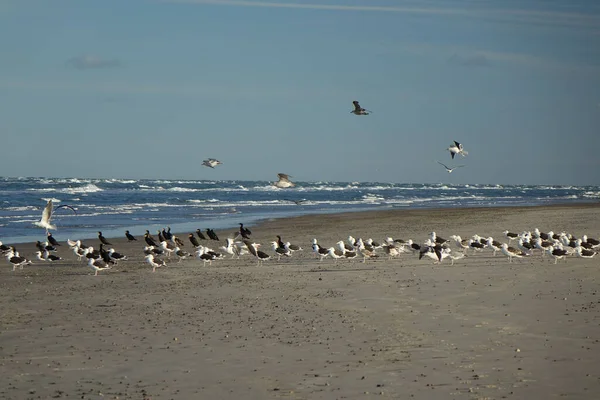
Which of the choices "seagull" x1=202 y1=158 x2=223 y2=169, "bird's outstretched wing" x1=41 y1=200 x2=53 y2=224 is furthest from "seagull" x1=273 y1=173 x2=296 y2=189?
"bird's outstretched wing" x1=41 y1=200 x2=53 y2=224

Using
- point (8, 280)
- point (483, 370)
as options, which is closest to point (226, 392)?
point (483, 370)

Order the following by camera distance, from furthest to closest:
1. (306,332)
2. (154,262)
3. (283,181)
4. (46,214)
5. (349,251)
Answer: (283,181), (46,214), (349,251), (154,262), (306,332)

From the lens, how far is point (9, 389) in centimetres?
816

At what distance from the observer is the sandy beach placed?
8.18 m

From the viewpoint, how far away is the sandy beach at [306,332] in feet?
26.8

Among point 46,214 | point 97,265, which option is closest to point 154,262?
point 97,265

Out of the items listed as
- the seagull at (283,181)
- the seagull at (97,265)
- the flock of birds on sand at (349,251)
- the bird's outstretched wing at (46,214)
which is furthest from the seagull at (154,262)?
the seagull at (283,181)

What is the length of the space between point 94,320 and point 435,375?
5.70 metres

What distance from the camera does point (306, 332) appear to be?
10.7 metres

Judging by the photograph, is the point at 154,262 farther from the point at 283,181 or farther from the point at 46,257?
the point at 283,181

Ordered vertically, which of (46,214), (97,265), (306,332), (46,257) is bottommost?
(306,332)

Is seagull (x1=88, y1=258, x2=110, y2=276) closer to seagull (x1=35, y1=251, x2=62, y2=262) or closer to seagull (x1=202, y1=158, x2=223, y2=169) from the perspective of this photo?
seagull (x1=35, y1=251, x2=62, y2=262)

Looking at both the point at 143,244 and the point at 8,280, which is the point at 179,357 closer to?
the point at 8,280

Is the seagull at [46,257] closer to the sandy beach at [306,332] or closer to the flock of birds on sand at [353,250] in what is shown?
the flock of birds on sand at [353,250]
